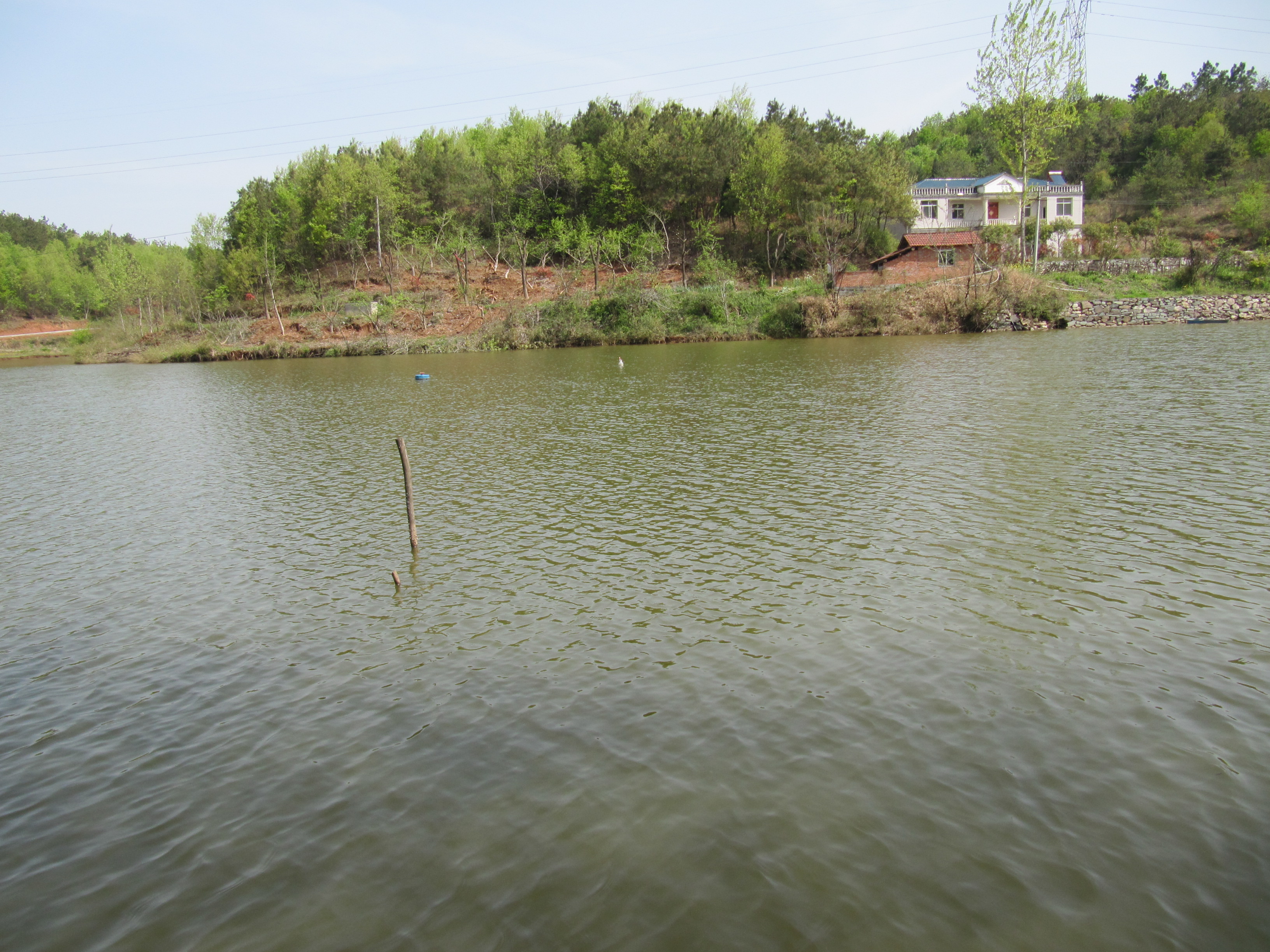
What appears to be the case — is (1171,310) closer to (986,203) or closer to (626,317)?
(986,203)

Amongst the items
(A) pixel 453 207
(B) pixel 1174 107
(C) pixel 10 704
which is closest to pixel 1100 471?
(C) pixel 10 704

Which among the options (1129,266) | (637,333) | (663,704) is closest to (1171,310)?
(1129,266)

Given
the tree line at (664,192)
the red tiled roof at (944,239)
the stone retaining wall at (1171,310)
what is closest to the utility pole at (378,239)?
the tree line at (664,192)

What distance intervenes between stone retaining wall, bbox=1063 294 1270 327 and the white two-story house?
2876cm

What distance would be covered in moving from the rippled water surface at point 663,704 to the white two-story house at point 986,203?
249 feet

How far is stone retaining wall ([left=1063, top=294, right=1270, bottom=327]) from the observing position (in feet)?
201

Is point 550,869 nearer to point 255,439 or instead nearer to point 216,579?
point 216,579

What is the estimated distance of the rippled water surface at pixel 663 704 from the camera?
23.2 feet

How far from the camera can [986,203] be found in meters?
93.1

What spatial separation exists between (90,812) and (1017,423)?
1029 inches

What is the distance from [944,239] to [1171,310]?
2677 centimetres

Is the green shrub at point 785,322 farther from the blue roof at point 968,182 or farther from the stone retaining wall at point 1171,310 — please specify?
the blue roof at point 968,182

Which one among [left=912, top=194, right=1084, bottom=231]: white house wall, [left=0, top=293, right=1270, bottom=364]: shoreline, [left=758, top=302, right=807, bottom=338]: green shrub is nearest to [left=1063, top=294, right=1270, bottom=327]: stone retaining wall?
[left=0, top=293, right=1270, bottom=364]: shoreline

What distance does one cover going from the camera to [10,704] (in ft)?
37.4
